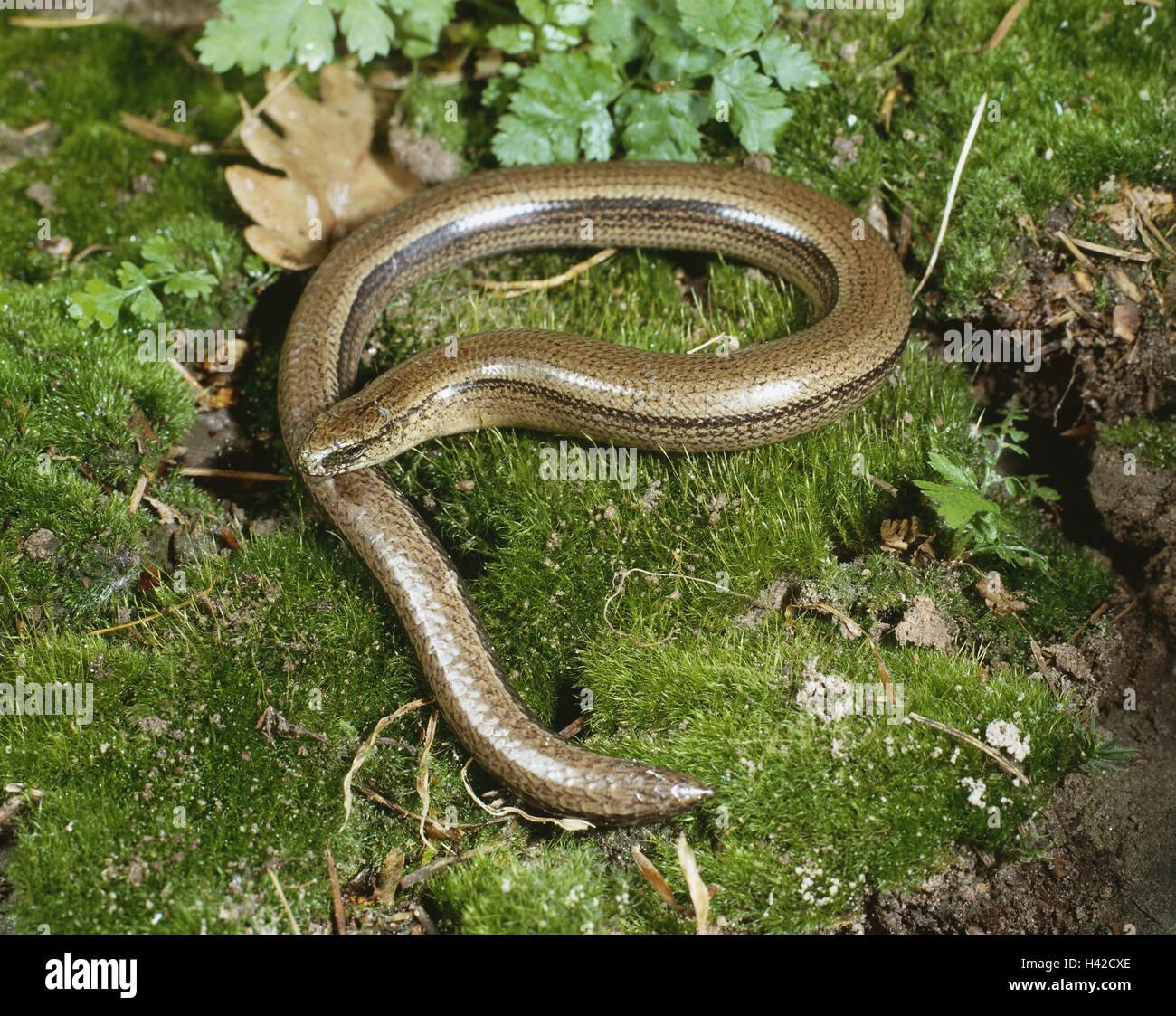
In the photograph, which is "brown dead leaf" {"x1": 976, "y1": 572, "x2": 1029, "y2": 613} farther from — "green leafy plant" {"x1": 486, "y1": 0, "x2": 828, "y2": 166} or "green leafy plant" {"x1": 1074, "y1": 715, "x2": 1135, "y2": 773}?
"green leafy plant" {"x1": 486, "y1": 0, "x2": 828, "y2": 166}

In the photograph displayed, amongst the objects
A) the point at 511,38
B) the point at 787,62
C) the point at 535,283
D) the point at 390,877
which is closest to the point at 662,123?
the point at 787,62

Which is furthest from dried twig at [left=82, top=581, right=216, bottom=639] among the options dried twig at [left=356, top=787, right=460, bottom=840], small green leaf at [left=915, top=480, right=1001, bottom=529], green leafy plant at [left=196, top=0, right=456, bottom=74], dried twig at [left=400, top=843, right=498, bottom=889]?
small green leaf at [left=915, top=480, right=1001, bottom=529]

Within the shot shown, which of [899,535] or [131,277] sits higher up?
[131,277]

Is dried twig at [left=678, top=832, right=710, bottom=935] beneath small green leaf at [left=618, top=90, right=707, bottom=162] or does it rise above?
beneath

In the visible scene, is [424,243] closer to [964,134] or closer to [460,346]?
[460,346]

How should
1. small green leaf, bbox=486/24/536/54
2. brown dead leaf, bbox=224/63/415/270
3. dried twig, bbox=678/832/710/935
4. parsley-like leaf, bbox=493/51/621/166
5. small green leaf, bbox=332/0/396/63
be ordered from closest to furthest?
dried twig, bbox=678/832/710/935 < small green leaf, bbox=332/0/396/63 < parsley-like leaf, bbox=493/51/621/166 < small green leaf, bbox=486/24/536/54 < brown dead leaf, bbox=224/63/415/270

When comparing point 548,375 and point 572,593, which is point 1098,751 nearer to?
point 572,593
